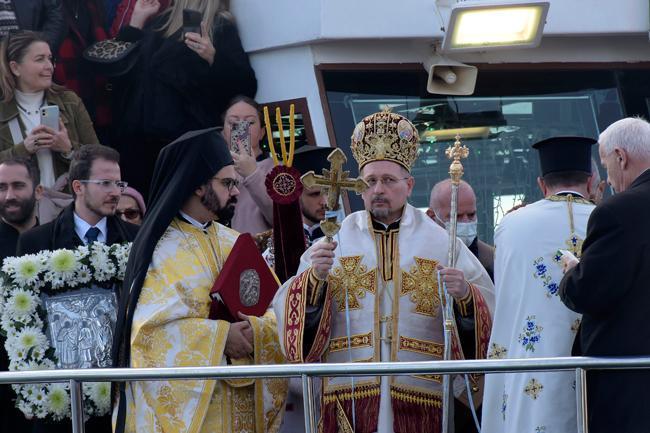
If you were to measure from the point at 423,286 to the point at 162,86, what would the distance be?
143 inches

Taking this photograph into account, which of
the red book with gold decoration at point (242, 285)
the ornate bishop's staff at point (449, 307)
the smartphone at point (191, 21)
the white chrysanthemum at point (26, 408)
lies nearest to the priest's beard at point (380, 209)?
the ornate bishop's staff at point (449, 307)

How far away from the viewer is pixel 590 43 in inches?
414

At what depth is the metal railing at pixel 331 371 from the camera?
Result: 226 inches

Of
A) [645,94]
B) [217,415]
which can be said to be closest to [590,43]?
[645,94]

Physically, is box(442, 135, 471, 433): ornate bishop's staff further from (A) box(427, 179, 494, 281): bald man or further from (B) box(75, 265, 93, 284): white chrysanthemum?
(B) box(75, 265, 93, 284): white chrysanthemum

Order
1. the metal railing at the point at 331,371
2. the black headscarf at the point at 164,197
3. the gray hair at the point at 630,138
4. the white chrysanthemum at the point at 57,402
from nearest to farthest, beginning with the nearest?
the metal railing at the point at 331,371 → the gray hair at the point at 630,138 → the black headscarf at the point at 164,197 → the white chrysanthemum at the point at 57,402

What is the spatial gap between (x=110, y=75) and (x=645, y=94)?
12.4 ft

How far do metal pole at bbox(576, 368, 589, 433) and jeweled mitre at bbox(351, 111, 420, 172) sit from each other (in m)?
1.70

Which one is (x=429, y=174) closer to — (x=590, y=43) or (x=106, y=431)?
(x=590, y=43)

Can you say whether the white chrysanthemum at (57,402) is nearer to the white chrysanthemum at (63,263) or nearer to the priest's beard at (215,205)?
the white chrysanthemum at (63,263)

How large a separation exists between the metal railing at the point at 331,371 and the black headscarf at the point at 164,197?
0.82 meters

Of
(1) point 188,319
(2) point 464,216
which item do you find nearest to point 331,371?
(1) point 188,319

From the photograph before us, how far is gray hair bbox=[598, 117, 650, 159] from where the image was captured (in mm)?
6395

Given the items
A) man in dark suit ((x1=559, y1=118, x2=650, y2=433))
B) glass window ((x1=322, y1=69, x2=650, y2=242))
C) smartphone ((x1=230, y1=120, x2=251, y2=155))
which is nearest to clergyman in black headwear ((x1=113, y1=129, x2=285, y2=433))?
man in dark suit ((x1=559, y1=118, x2=650, y2=433))
